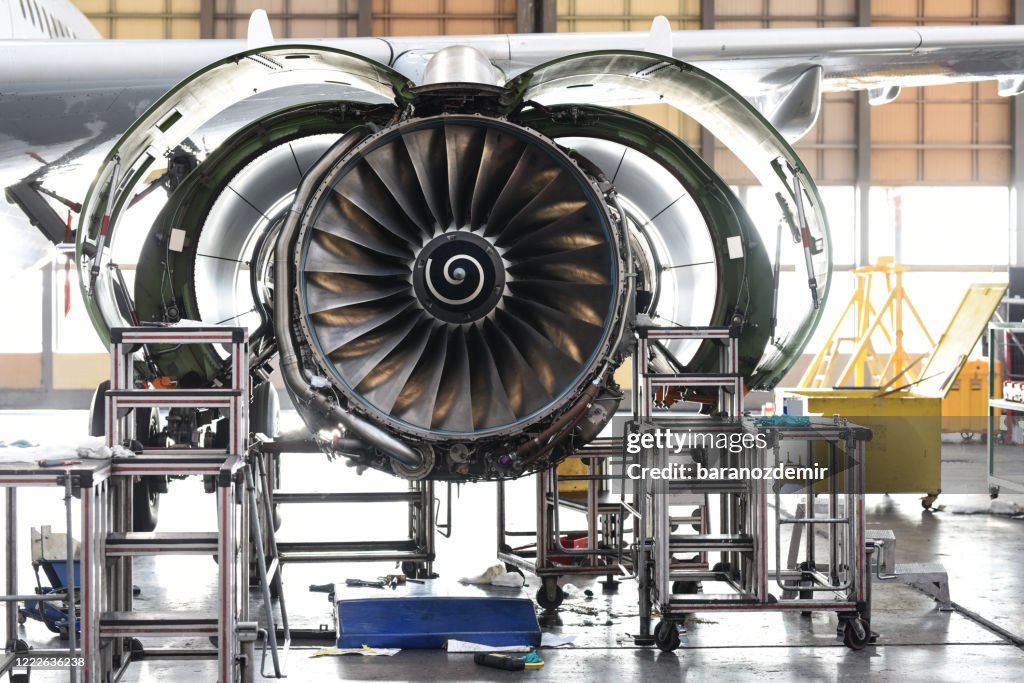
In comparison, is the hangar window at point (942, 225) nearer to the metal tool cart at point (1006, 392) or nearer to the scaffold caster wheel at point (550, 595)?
the metal tool cart at point (1006, 392)

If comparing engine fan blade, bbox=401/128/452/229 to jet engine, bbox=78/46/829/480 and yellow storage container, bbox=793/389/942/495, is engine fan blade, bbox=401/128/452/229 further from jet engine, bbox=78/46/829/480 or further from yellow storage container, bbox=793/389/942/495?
yellow storage container, bbox=793/389/942/495

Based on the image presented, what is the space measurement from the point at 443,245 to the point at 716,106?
1538 mm

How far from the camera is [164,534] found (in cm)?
457

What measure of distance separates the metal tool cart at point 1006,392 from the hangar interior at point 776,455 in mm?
50

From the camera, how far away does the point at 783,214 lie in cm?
548

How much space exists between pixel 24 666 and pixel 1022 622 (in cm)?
523

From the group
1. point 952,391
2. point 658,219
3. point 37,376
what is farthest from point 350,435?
point 37,376

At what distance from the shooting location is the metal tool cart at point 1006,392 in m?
10.6

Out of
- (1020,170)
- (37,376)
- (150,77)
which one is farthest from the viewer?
(37,376)

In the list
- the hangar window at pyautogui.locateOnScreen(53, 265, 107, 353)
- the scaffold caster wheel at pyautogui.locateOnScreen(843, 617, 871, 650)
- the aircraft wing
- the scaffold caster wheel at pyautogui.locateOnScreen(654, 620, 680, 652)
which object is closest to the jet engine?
Result: the scaffold caster wheel at pyautogui.locateOnScreen(654, 620, 680, 652)

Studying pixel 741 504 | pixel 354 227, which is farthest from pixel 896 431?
pixel 354 227

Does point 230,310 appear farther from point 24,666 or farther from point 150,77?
point 150,77

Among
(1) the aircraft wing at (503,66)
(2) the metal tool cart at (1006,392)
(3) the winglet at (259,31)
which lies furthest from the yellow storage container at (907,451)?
(3) the winglet at (259,31)

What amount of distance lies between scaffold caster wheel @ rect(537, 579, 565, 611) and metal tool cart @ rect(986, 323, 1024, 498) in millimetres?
5497
